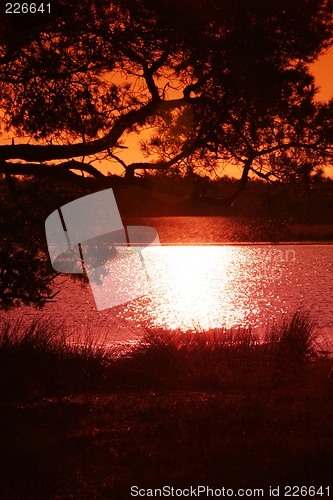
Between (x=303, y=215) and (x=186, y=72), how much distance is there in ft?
7.32

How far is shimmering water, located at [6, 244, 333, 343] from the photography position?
19859mm

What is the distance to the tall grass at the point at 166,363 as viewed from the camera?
907 cm

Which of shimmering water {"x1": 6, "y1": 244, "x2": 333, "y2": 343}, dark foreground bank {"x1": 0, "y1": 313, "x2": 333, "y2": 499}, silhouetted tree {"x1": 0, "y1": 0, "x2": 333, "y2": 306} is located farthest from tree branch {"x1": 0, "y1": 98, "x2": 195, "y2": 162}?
dark foreground bank {"x1": 0, "y1": 313, "x2": 333, "y2": 499}

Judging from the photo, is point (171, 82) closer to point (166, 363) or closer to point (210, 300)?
point (166, 363)

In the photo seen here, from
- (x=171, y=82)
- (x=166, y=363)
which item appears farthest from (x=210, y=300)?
(x=171, y=82)

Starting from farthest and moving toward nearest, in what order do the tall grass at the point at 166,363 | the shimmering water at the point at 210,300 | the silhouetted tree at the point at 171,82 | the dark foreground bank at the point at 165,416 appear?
the shimmering water at the point at 210,300 < the tall grass at the point at 166,363 < the silhouetted tree at the point at 171,82 < the dark foreground bank at the point at 165,416

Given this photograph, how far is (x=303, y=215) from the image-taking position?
30.3ft

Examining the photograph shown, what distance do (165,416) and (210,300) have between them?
70.7 ft

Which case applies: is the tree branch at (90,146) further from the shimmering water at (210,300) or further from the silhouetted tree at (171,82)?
the shimmering water at (210,300)

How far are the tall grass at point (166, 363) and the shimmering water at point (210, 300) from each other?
948 millimetres

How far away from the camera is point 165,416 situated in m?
6.86

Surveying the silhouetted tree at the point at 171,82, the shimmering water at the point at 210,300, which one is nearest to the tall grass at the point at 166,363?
the shimmering water at the point at 210,300

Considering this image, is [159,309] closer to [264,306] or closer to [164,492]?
[264,306]

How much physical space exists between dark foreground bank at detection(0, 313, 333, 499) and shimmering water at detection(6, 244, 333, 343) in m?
1.19
